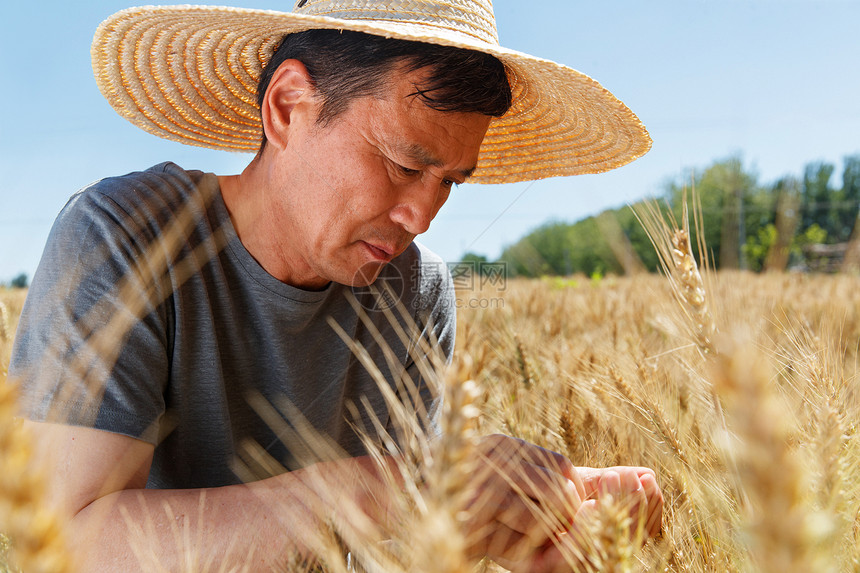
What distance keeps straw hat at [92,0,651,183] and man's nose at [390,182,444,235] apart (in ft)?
0.96

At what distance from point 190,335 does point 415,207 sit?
0.54 meters

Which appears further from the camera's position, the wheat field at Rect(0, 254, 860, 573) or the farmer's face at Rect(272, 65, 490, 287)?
the farmer's face at Rect(272, 65, 490, 287)

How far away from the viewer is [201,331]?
3.88 ft

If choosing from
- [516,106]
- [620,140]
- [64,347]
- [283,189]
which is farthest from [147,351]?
[620,140]

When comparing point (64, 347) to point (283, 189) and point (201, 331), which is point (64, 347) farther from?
point (283, 189)

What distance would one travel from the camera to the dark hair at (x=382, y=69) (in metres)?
1.14

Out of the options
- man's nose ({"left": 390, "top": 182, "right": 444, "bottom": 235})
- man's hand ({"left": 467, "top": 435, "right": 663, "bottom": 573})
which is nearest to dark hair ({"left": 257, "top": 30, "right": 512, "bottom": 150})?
man's nose ({"left": 390, "top": 182, "right": 444, "bottom": 235})

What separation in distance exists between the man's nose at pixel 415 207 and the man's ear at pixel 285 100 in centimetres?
29

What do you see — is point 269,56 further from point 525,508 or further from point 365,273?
point 525,508

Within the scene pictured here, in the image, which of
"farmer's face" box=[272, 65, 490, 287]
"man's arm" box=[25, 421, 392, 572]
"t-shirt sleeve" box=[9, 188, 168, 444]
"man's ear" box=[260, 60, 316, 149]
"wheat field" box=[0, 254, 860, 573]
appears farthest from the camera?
"man's ear" box=[260, 60, 316, 149]

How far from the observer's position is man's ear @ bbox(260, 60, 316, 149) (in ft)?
4.03

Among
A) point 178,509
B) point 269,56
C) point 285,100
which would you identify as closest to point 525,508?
point 178,509

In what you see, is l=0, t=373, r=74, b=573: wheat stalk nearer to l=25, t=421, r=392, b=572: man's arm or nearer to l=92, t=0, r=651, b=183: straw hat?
l=25, t=421, r=392, b=572: man's arm

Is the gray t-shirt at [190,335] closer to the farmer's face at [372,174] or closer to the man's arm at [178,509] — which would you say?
the man's arm at [178,509]
